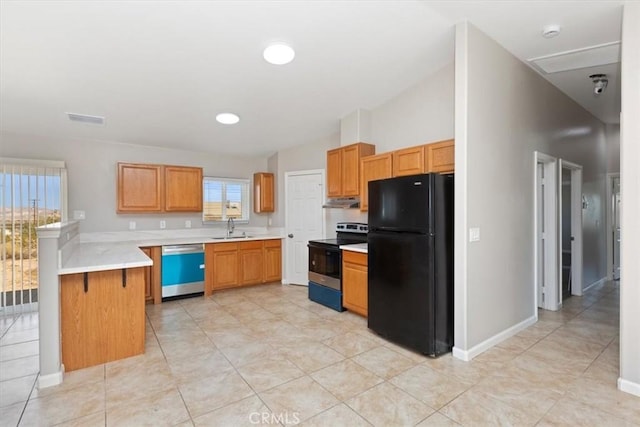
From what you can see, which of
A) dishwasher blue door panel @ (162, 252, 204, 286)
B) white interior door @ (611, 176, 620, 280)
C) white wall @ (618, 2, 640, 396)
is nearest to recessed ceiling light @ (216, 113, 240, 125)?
dishwasher blue door panel @ (162, 252, 204, 286)

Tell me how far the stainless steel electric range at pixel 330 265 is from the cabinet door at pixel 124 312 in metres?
2.18

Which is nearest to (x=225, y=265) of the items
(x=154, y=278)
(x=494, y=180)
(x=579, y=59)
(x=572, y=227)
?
(x=154, y=278)

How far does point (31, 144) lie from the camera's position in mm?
4281

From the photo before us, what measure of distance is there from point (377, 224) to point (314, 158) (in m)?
2.40

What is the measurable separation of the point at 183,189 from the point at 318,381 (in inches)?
150

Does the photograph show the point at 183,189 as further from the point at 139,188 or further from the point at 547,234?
the point at 547,234

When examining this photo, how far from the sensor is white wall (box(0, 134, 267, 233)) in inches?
169

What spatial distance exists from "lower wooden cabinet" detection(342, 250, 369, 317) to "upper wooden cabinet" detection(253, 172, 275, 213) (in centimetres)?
229

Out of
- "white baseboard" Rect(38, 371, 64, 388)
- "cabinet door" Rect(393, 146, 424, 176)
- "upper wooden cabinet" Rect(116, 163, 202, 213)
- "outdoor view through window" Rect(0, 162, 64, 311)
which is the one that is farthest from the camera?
"upper wooden cabinet" Rect(116, 163, 202, 213)

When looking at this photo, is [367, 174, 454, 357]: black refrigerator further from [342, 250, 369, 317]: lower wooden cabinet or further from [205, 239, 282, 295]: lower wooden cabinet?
[205, 239, 282, 295]: lower wooden cabinet

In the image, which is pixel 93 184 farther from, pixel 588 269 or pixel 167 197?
pixel 588 269

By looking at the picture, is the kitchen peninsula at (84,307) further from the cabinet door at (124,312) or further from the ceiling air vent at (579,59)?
the ceiling air vent at (579,59)

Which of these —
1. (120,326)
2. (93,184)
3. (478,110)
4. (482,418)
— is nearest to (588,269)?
(478,110)
